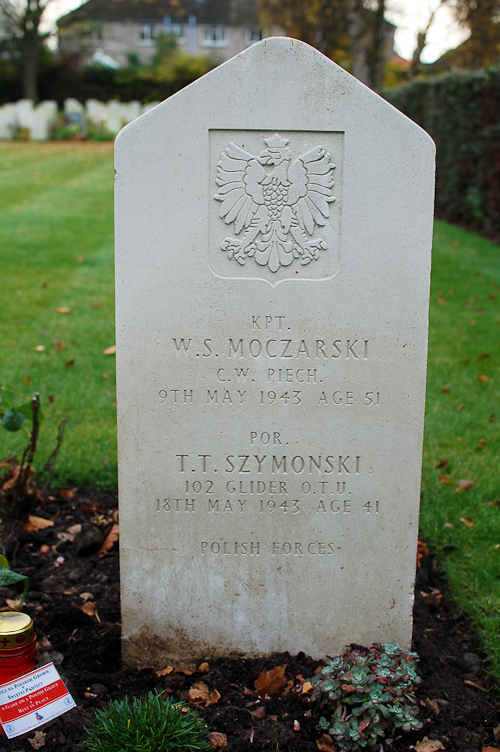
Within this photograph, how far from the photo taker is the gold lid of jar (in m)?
2.27

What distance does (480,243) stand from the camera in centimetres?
1151

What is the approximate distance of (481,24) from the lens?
20.5 meters

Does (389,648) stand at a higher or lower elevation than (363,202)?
lower

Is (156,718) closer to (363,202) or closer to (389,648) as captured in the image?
(389,648)

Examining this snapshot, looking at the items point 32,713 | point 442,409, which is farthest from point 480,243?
point 32,713

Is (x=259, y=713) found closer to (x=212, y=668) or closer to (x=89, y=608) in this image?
(x=212, y=668)

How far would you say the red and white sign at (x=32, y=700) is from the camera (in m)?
2.23

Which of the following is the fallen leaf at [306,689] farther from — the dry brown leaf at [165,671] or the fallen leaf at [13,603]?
the fallen leaf at [13,603]

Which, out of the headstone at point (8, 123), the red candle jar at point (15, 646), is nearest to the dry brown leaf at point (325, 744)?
the red candle jar at point (15, 646)

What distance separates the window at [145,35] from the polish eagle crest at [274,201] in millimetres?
52864

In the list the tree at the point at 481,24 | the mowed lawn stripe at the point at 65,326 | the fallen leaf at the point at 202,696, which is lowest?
the fallen leaf at the point at 202,696

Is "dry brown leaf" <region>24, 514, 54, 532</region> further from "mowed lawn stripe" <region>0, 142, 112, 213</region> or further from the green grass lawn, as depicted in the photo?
"mowed lawn stripe" <region>0, 142, 112, 213</region>

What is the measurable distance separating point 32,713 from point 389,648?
1300 millimetres

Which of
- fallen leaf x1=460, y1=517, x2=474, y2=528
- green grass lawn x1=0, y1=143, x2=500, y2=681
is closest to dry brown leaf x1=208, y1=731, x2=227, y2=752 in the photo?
green grass lawn x1=0, y1=143, x2=500, y2=681
